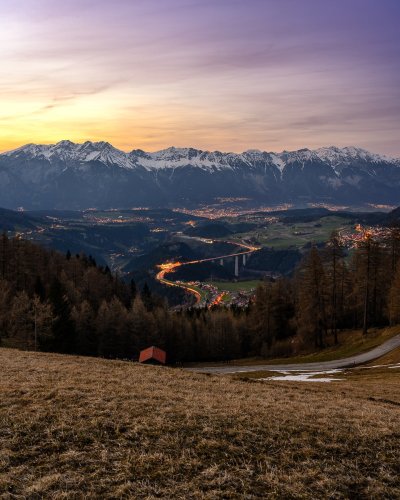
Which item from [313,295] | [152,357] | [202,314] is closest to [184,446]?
[152,357]

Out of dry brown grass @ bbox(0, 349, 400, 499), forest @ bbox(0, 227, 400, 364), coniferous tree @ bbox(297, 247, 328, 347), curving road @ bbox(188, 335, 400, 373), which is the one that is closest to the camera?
dry brown grass @ bbox(0, 349, 400, 499)

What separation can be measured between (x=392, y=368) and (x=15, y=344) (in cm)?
5368

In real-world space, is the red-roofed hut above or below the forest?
below

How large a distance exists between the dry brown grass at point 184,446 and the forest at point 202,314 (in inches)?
1948

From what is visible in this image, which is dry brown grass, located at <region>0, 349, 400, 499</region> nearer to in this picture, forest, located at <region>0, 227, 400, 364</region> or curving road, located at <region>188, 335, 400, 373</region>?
curving road, located at <region>188, 335, 400, 373</region>

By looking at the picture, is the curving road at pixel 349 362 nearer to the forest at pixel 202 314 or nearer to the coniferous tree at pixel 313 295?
the forest at pixel 202 314

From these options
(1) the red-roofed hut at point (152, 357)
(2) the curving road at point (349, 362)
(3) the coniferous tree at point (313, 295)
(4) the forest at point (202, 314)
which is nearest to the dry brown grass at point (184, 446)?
(2) the curving road at point (349, 362)

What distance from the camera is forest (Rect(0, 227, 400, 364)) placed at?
7388 centimetres

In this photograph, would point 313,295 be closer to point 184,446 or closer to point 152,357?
point 152,357

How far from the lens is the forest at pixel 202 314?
7388 cm

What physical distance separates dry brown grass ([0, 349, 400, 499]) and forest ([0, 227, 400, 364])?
1948 inches

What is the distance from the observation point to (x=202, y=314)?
116875mm

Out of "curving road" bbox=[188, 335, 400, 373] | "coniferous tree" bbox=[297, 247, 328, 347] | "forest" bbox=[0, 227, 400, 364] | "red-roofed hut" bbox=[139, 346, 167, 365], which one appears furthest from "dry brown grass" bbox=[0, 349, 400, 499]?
"coniferous tree" bbox=[297, 247, 328, 347]

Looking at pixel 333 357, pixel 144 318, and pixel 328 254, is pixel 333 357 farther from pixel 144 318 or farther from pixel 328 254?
pixel 144 318
